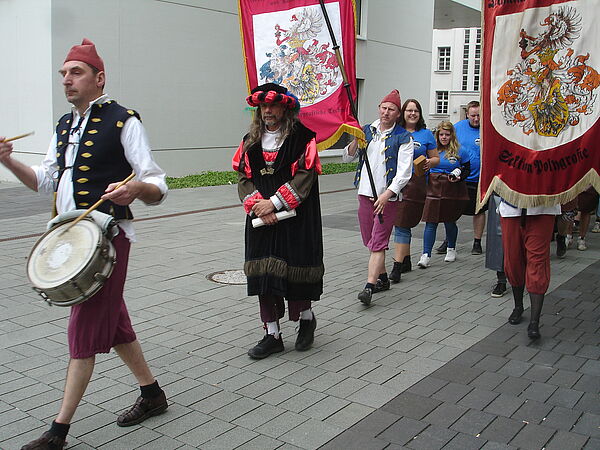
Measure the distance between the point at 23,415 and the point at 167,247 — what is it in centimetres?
496

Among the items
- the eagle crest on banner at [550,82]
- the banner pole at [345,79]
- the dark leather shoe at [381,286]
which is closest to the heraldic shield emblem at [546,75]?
the eagle crest on banner at [550,82]

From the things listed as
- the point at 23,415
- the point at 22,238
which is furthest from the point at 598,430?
the point at 22,238

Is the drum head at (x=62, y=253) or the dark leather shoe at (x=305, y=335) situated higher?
the drum head at (x=62, y=253)

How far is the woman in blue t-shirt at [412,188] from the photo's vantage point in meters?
7.12

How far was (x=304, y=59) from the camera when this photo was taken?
5770 millimetres

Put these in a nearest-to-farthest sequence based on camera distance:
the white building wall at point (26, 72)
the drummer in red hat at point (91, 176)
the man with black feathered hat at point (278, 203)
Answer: the drummer in red hat at point (91, 176) → the man with black feathered hat at point (278, 203) → the white building wall at point (26, 72)

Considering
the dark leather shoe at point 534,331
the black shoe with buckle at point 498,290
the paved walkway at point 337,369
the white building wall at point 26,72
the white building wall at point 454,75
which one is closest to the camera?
the paved walkway at point 337,369

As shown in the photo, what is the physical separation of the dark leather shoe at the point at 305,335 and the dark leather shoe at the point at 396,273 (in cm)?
233

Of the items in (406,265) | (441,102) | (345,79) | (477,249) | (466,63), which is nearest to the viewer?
(345,79)

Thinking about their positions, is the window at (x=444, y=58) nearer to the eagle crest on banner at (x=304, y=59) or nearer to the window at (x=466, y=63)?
the window at (x=466, y=63)

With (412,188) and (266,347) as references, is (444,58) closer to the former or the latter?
(412,188)

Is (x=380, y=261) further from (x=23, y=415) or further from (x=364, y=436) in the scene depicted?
(x=23, y=415)

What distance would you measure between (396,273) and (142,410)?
3993 millimetres

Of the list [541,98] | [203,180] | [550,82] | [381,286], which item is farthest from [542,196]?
[203,180]
